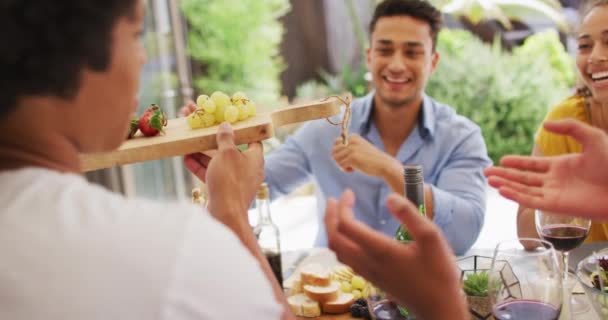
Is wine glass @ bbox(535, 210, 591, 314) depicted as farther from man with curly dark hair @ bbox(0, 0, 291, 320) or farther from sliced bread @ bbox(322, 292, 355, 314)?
man with curly dark hair @ bbox(0, 0, 291, 320)

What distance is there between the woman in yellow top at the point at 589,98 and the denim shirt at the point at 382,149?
216 millimetres

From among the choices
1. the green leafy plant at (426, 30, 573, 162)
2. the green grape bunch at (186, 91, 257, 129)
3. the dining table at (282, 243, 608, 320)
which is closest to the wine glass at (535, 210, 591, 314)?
the dining table at (282, 243, 608, 320)

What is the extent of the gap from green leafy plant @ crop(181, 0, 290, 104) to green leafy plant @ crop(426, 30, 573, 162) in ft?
5.52

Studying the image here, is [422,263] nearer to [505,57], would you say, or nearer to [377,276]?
[377,276]

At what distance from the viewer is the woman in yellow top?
83.7 inches

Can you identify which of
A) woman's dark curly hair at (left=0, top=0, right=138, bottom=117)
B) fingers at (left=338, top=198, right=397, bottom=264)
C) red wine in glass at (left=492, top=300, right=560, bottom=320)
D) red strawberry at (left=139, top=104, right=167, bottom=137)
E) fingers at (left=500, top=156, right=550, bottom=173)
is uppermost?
woman's dark curly hair at (left=0, top=0, right=138, bottom=117)

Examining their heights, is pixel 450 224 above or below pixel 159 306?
below

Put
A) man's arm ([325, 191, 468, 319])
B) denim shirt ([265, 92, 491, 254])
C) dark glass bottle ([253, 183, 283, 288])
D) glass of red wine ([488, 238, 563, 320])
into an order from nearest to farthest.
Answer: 1. man's arm ([325, 191, 468, 319])
2. glass of red wine ([488, 238, 563, 320])
3. dark glass bottle ([253, 183, 283, 288])
4. denim shirt ([265, 92, 491, 254])

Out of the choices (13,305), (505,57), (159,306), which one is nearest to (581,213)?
(159,306)

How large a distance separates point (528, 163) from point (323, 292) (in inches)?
22.6

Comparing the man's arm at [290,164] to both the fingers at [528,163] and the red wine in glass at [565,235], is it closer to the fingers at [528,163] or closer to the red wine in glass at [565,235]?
the red wine in glass at [565,235]

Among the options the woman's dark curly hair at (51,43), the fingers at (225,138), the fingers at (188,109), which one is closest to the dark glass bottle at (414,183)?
the fingers at (225,138)

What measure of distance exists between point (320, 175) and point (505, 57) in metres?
3.98

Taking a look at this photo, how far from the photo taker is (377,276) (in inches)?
34.7
